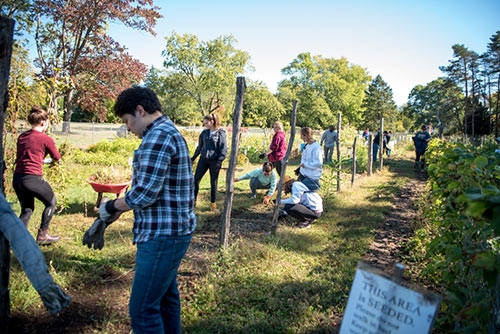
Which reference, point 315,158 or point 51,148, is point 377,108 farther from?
point 51,148

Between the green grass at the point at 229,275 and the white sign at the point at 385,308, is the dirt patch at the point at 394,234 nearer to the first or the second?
the green grass at the point at 229,275

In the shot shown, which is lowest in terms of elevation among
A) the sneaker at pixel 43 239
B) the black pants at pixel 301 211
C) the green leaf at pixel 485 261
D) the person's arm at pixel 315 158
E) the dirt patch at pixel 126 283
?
the dirt patch at pixel 126 283

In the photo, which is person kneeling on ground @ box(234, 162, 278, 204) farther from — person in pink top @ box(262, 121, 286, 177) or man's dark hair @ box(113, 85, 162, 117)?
man's dark hair @ box(113, 85, 162, 117)

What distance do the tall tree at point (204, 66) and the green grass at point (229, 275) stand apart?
2798 cm

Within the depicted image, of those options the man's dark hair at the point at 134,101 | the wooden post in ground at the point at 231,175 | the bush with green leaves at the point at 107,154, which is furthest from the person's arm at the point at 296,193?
the bush with green leaves at the point at 107,154

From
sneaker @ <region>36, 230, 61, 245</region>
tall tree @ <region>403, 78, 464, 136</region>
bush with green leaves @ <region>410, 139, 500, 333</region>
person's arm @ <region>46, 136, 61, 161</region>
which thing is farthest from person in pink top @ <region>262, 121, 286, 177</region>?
tall tree @ <region>403, 78, 464, 136</region>

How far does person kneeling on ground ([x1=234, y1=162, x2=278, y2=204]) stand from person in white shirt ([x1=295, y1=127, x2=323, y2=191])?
1.32m

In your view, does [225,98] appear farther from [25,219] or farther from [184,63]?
[25,219]

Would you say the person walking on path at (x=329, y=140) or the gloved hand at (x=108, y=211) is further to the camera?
the person walking on path at (x=329, y=140)

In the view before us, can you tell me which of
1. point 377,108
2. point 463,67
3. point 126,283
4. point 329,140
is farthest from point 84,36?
point 377,108

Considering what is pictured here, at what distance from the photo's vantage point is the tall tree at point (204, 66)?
33.5m

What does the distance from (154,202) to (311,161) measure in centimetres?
433

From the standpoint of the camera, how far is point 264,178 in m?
7.55

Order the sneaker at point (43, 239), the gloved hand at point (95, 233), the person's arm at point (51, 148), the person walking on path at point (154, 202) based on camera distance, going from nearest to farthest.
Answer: the person walking on path at point (154, 202) < the gloved hand at point (95, 233) < the person's arm at point (51, 148) < the sneaker at point (43, 239)
